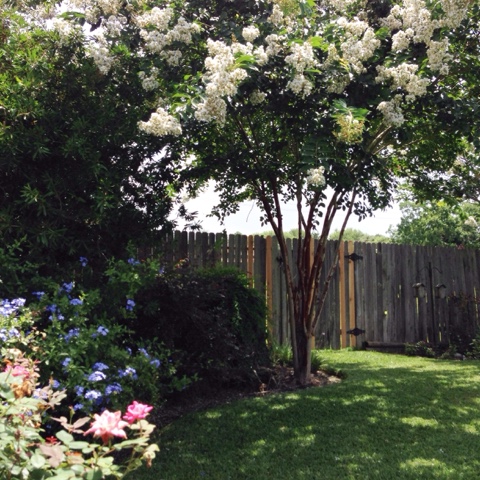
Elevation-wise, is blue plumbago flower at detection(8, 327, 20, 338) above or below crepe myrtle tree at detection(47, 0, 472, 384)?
below

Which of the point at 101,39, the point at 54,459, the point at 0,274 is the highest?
the point at 101,39

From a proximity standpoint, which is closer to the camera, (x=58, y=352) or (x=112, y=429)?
(x=112, y=429)

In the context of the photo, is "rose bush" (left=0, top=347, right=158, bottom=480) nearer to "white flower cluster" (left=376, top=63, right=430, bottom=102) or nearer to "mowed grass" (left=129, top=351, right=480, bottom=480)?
"mowed grass" (left=129, top=351, right=480, bottom=480)

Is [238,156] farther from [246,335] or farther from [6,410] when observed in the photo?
[6,410]

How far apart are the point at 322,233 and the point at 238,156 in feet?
4.80

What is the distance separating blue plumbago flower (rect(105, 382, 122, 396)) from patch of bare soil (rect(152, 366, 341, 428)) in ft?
4.72

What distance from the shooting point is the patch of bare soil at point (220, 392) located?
518 centimetres

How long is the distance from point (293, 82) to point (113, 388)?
8.53ft

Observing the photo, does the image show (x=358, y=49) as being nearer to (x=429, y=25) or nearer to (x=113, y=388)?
(x=429, y=25)

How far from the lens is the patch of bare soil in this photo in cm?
518

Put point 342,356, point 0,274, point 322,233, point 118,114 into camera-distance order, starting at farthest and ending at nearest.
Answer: point 342,356, point 322,233, point 118,114, point 0,274

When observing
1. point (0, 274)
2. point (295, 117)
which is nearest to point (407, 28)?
point (295, 117)

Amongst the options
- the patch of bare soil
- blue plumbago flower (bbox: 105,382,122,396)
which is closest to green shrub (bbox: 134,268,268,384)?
the patch of bare soil

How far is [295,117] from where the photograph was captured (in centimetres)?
512
